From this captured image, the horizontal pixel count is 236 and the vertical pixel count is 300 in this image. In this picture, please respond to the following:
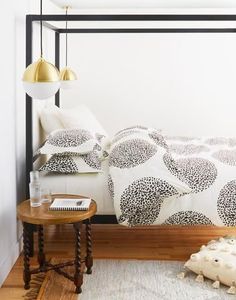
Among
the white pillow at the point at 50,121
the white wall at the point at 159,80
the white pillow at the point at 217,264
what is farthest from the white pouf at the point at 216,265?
the white wall at the point at 159,80

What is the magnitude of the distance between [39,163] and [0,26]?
1.19 m

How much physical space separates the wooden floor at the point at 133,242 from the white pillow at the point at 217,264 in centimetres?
28

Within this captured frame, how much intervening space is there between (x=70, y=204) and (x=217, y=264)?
33.6 inches

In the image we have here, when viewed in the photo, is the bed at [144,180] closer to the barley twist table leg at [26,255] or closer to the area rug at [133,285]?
the area rug at [133,285]

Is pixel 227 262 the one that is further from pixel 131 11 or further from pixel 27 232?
pixel 131 11

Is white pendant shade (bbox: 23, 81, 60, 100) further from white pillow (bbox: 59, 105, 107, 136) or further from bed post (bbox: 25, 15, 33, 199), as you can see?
white pillow (bbox: 59, 105, 107, 136)

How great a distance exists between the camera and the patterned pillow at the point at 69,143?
3.23m

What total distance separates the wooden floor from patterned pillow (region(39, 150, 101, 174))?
1.66 feet

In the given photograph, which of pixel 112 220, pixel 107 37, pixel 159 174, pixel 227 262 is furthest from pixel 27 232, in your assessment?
pixel 107 37

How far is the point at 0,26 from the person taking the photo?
2.74 metres

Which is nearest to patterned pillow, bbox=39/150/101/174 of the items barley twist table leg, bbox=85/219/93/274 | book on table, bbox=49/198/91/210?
book on table, bbox=49/198/91/210

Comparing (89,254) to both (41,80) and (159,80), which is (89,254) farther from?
(159,80)

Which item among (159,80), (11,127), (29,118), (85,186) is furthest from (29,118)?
(159,80)

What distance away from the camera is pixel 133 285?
2.73 m
